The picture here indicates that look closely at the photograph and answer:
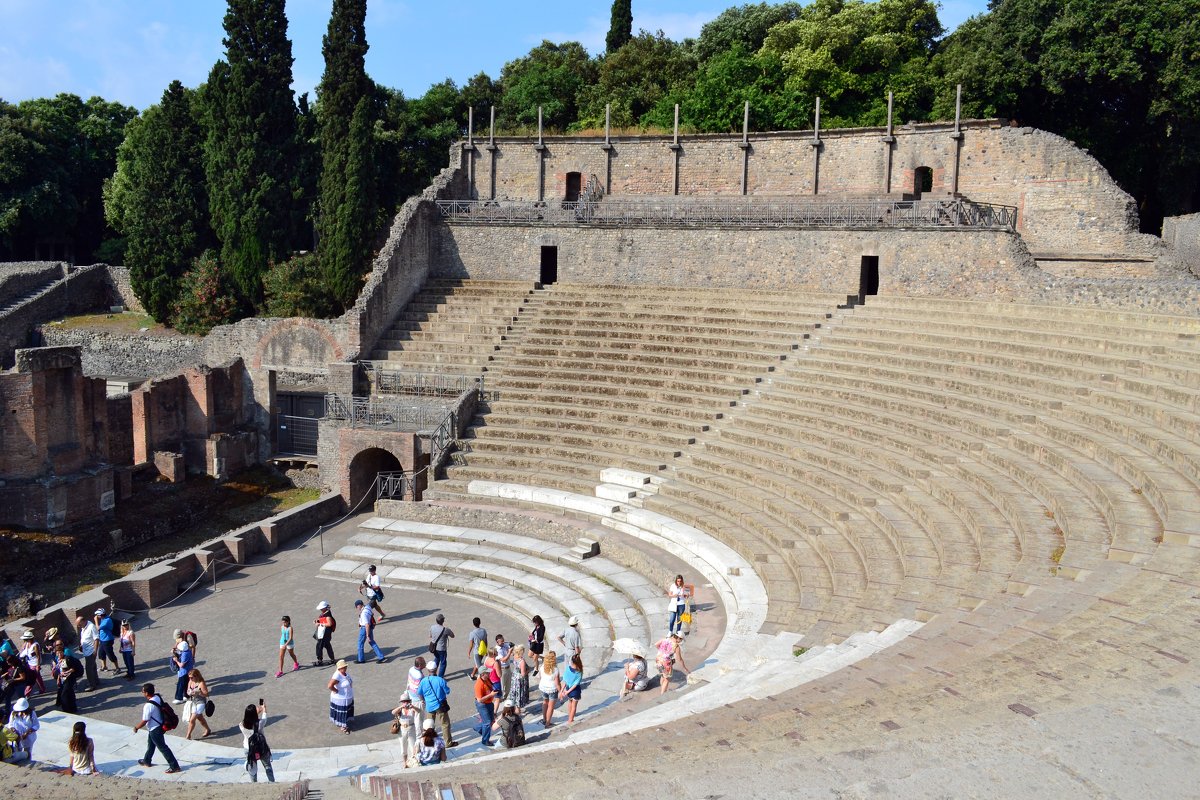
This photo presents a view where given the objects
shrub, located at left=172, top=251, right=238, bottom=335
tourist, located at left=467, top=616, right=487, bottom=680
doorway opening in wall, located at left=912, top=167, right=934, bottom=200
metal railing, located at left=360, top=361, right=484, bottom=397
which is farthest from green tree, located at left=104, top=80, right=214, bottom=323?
tourist, located at left=467, top=616, right=487, bottom=680

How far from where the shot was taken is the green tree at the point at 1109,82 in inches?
903

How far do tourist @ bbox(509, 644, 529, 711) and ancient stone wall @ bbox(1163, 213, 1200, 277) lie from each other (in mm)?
15561

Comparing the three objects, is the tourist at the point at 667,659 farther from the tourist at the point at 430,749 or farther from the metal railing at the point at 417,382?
the metal railing at the point at 417,382

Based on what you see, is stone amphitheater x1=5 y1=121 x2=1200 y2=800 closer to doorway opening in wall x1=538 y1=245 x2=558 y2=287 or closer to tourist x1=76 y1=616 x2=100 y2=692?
doorway opening in wall x1=538 y1=245 x2=558 y2=287

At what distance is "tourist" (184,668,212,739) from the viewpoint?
36.2ft

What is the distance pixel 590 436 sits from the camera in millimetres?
18719

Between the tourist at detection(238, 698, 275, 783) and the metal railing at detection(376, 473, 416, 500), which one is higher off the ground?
the metal railing at detection(376, 473, 416, 500)

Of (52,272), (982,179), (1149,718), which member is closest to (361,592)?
(1149,718)

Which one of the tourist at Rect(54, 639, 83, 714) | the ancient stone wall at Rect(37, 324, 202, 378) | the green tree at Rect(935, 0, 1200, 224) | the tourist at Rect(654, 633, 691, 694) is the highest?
the green tree at Rect(935, 0, 1200, 224)

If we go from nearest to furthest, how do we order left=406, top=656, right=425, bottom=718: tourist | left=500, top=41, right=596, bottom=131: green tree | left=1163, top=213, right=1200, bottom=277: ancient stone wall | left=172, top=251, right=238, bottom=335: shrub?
left=406, top=656, right=425, bottom=718: tourist < left=1163, top=213, right=1200, bottom=277: ancient stone wall < left=172, top=251, right=238, bottom=335: shrub < left=500, top=41, right=596, bottom=131: green tree

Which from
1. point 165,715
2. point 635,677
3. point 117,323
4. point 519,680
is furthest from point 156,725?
point 117,323

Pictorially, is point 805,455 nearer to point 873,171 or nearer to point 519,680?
point 519,680

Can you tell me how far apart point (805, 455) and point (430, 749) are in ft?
27.5

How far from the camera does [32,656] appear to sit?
480 inches
